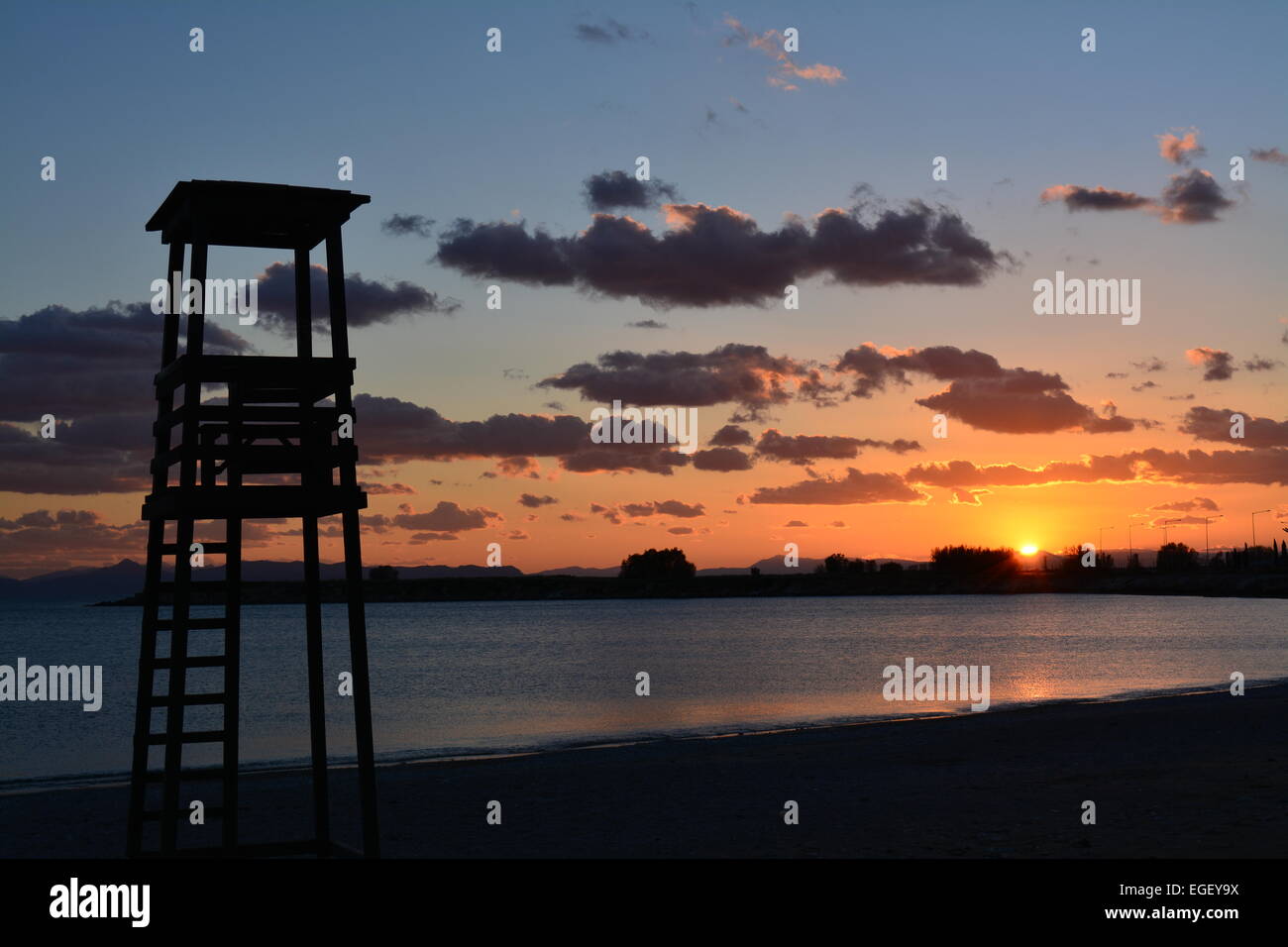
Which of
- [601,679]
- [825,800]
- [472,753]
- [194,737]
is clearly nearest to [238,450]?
[194,737]

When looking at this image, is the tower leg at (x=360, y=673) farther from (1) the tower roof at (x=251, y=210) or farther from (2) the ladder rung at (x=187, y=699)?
(1) the tower roof at (x=251, y=210)

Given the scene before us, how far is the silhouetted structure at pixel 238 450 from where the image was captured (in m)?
11.8

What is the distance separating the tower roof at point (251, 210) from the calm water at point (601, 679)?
21820 millimetres

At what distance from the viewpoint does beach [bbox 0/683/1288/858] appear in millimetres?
15031

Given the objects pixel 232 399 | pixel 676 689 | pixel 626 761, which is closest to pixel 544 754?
pixel 626 761

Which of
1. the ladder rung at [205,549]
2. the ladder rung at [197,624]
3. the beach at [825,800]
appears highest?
the ladder rung at [205,549]

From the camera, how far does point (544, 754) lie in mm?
30391

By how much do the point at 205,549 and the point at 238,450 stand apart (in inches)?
60.2
